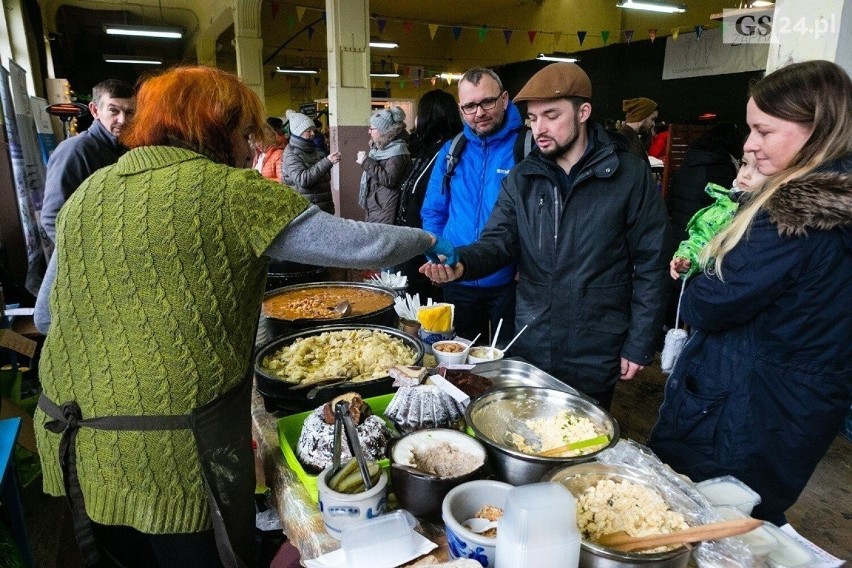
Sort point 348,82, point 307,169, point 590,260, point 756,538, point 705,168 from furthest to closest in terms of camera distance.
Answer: point 348,82
point 307,169
point 705,168
point 590,260
point 756,538

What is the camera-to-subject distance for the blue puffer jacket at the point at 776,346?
4.91 feet

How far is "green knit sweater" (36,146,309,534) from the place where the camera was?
4.16 ft

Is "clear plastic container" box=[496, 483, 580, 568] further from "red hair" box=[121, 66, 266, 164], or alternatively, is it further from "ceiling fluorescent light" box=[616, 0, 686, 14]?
"ceiling fluorescent light" box=[616, 0, 686, 14]

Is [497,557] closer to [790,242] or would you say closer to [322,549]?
[322,549]

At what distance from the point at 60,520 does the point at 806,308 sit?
3.70m

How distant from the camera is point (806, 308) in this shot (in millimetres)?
1546

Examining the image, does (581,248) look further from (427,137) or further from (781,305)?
(427,137)

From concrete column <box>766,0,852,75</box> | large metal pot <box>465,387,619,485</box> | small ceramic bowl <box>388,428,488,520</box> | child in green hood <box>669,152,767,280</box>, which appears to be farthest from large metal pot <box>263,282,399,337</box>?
concrete column <box>766,0,852,75</box>

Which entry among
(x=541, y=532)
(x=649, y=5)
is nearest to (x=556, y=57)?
(x=649, y=5)

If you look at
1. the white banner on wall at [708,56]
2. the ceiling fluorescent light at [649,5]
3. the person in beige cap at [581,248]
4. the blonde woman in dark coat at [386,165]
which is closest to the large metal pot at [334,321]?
the person in beige cap at [581,248]

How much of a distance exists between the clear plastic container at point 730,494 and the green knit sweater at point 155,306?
Result: 1.16 metres

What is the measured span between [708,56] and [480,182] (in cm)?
1109

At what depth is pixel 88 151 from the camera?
3.32 meters

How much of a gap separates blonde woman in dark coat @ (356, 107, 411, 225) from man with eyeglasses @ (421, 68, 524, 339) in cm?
203
